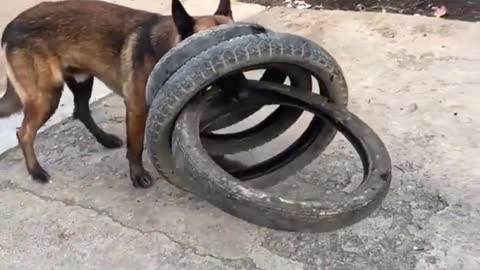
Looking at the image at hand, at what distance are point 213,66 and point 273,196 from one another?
64 cm

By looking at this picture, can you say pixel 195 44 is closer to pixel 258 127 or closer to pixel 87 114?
pixel 258 127

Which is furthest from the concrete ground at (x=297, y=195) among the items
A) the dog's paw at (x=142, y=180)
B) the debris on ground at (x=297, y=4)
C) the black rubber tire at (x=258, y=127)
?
the debris on ground at (x=297, y=4)

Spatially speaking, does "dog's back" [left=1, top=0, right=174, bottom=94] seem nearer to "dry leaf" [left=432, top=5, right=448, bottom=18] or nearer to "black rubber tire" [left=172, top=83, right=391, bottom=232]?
"black rubber tire" [left=172, top=83, right=391, bottom=232]

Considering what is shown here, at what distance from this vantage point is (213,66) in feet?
11.2

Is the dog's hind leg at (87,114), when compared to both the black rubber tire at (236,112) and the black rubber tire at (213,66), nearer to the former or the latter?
the black rubber tire at (236,112)

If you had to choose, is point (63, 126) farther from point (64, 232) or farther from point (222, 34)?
point (222, 34)

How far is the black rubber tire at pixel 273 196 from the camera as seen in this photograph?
3234 mm

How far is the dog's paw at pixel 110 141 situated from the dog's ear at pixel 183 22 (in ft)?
3.74

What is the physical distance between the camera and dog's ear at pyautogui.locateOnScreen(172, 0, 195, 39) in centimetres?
374

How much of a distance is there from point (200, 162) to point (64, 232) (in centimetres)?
103

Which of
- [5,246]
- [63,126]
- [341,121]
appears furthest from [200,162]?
[63,126]

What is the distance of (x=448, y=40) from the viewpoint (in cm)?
589

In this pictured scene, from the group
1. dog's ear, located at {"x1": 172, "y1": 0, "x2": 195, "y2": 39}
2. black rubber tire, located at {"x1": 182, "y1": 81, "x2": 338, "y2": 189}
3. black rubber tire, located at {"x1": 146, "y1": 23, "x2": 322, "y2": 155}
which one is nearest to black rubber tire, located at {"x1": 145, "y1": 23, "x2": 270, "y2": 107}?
black rubber tire, located at {"x1": 146, "y1": 23, "x2": 322, "y2": 155}

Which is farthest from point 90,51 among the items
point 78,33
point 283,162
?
point 283,162
